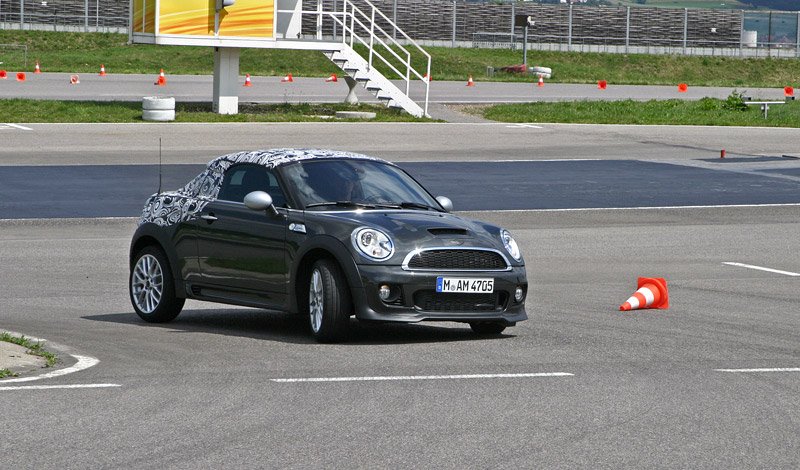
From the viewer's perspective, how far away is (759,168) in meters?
32.6

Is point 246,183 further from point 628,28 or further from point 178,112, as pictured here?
point 628,28

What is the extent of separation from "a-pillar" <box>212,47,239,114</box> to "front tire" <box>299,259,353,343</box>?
28.7 metres

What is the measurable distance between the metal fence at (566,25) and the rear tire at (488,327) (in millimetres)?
59934

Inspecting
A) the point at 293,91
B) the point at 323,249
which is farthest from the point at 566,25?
the point at 323,249

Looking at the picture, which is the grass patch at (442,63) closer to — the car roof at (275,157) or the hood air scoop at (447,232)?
the car roof at (275,157)

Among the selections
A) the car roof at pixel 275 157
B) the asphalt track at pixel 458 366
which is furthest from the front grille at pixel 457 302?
the car roof at pixel 275 157

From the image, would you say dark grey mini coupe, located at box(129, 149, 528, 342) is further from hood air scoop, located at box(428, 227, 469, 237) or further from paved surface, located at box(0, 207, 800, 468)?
paved surface, located at box(0, 207, 800, 468)

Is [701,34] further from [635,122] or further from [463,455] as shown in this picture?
[463,455]

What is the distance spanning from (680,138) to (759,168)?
765cm

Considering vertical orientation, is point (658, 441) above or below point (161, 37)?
below

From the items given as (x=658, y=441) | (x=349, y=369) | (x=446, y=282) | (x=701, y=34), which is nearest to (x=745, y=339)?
(x=446, y=282)

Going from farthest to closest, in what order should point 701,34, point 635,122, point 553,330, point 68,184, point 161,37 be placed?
point 701,34, point 635,122, point 161,37, point 68,184, point 553,330

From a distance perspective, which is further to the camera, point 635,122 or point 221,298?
point 635,122

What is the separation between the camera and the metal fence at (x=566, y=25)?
73250 millimetres
